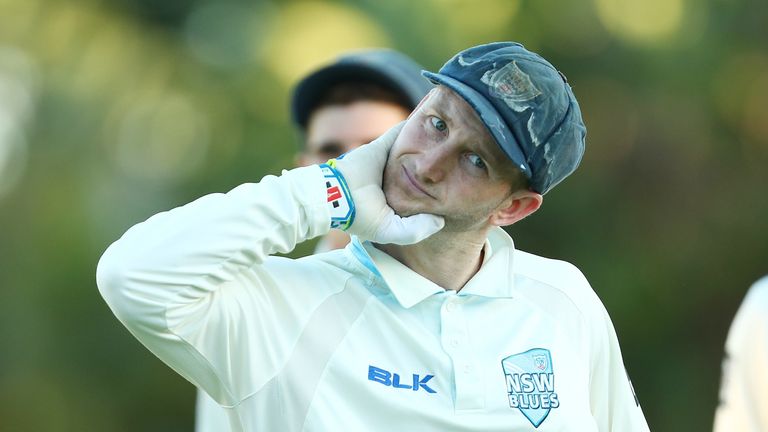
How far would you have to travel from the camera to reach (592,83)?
954cm

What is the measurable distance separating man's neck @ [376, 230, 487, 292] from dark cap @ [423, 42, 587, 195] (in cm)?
24

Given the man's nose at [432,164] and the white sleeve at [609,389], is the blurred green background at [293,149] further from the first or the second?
the man's nose at [432,164]

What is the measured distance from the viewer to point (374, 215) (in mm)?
2885

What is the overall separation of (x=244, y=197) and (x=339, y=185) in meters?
0.23

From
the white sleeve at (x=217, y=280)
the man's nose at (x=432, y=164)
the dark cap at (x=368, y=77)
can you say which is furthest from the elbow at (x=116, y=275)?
the dark cap at (x=368, y=77)

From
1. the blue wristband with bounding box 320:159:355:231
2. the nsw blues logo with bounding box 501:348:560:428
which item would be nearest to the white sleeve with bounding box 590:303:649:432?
the nsw blues logo with bounding box 501:348:560:428

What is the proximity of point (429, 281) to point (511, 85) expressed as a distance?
0.51 metres

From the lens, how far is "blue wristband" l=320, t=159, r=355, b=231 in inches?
112

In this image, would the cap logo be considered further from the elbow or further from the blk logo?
the elbow

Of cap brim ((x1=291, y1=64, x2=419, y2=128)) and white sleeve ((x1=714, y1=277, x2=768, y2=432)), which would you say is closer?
white sleeve ((x1=714, y1=277, x2=768, y2=432))

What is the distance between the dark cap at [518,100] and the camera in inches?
112

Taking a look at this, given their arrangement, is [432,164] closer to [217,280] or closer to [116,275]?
[217,280]

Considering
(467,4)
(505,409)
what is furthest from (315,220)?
(467,4)

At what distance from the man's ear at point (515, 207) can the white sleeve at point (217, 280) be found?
0.48 meters
